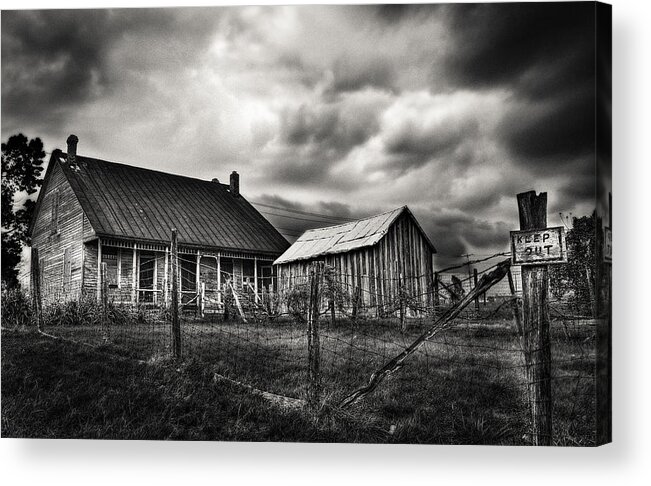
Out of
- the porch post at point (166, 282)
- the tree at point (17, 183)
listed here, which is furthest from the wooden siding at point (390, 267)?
the tree at point (17, 183)

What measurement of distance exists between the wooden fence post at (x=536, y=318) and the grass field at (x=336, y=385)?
1.40ft

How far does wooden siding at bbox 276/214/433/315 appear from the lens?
17.8 feet

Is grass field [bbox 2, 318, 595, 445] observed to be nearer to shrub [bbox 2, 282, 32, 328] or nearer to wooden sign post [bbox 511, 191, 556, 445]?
shrub [bbox 2, 282, 32, 328]

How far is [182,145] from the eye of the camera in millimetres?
5473

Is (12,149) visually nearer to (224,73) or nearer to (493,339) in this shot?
(224,73)

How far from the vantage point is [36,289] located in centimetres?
582

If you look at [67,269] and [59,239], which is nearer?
A: [67,269]

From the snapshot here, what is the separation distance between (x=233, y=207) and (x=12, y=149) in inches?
91.9

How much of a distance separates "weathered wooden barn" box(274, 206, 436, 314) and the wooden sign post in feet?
4.36

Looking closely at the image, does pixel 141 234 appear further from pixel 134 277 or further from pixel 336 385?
pixel 336 385

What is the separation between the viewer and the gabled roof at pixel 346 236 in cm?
530

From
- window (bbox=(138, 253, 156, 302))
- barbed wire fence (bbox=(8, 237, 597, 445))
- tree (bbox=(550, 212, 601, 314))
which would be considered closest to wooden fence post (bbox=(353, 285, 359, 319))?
barbed wire fence (bbox=(8, 237, 597, 445))

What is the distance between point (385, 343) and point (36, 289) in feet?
11.5

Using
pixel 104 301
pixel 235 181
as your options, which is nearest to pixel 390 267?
A: pixel 235 181
